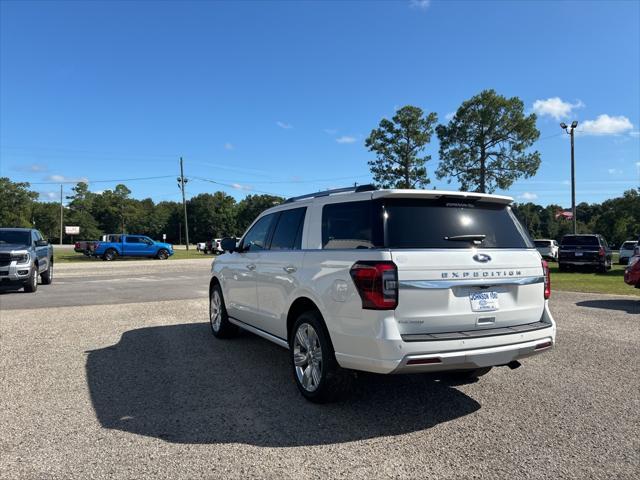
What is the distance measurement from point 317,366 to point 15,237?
521 inches

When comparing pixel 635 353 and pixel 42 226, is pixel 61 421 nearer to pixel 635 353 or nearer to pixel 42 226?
pixel 635 353

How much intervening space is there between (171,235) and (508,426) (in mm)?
130365

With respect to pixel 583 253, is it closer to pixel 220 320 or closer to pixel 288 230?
pixel 220 320

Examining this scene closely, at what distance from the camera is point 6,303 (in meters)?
11.2

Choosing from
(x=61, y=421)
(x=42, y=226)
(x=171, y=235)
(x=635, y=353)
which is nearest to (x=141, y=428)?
(x=61, y=421)

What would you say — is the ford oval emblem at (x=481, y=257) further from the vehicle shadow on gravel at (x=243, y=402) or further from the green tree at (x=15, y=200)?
the green tree at (x=15, y=200)

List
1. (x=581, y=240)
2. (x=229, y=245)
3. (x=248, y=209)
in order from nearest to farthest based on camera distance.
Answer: (x=229, y=245)
(x=581, y=240)
(x=248, y=209)

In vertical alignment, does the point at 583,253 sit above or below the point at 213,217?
below

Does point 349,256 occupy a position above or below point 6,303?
above

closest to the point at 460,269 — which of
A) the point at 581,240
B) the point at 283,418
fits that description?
the point at 283,418

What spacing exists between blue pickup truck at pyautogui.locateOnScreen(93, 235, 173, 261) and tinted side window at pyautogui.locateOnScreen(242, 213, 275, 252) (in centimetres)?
3216

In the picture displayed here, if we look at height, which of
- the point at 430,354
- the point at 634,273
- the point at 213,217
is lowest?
the point at 430,354

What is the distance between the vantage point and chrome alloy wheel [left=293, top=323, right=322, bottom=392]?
427cm

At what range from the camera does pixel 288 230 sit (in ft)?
17.0
